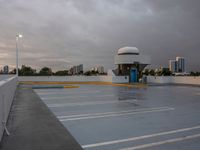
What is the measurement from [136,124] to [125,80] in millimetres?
25683

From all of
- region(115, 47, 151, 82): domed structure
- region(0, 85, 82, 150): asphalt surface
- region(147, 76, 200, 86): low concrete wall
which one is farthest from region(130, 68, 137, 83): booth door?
region(0, 85, 82, 150): asphalt surface

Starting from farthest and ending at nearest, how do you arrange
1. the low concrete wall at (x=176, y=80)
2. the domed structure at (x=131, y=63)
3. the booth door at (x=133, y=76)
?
the booth door at (x=133, y=76), the domed structure at (x=131, y=63), the low concrete wall at (x=176, y=80)

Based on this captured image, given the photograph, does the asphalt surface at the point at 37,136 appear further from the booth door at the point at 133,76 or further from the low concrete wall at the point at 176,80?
the booth door at the point at 133,76

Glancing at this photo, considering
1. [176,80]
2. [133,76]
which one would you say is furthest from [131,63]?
[176,80]

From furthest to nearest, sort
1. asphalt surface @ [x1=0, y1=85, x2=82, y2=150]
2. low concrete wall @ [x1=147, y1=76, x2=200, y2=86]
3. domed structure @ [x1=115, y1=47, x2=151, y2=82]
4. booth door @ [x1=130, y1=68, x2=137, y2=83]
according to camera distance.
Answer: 1. booth door @ [x1=130, y1=68, x2=137, y2=83]
2. domed structure @ [x1=115, y1=47, x2=151, y2=82]
3. low concrete wall @ [x1=147, y1=76, x2=200, y2=86]
4. asphalt surface @ [x1=0, y1=85, x2=82, y2=150]

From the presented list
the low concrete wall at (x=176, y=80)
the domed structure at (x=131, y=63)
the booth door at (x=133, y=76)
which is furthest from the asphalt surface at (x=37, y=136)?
the booth door at (x=133, y=76)

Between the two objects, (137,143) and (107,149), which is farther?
(137,143)

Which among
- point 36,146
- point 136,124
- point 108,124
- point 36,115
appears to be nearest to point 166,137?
point 136,124

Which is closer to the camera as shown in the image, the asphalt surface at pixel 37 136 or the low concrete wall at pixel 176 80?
the asphalt surface at pixel 37 136

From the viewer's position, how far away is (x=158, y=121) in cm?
636

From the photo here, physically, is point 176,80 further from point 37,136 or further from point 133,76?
point 37,136

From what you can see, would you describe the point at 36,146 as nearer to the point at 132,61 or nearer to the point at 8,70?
the point at 132,61

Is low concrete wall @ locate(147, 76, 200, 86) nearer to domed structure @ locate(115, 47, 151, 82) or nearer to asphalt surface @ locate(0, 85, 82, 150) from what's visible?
domed structure @ locate(115, 47, 151, 82)

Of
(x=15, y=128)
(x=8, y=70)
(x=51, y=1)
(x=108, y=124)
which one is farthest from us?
(x=8, y=70)
